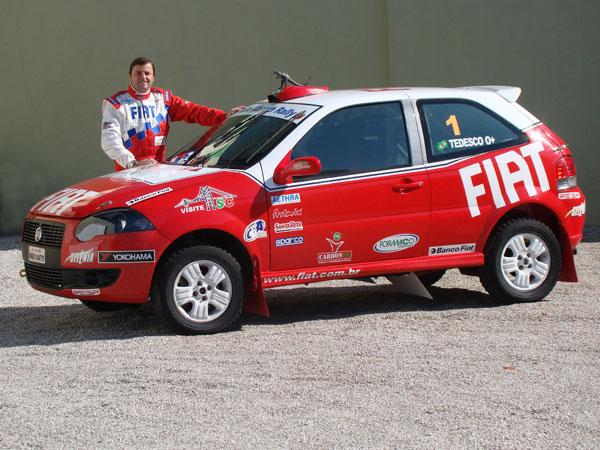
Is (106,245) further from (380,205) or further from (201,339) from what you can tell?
(380,205)

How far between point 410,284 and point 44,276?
9.07 ft

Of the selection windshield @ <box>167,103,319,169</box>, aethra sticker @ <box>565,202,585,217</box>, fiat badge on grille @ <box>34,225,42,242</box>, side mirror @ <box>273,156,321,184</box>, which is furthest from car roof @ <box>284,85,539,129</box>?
fiat badge on grille @ <box>34,225,42,242</box>

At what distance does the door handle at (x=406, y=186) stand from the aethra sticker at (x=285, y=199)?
718 millimetres

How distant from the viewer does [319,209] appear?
25.7 ft

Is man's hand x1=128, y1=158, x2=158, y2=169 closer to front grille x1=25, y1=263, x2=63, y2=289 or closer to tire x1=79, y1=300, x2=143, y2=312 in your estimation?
tire x1=79, y1=300, x2=143, y2=312

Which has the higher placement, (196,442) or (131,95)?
(131,95)

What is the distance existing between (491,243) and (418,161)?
84cm

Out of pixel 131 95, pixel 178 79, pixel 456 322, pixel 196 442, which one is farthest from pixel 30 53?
pixel 196 442

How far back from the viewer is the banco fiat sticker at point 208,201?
753 cm

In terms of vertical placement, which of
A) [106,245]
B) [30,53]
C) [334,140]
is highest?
[30,53]

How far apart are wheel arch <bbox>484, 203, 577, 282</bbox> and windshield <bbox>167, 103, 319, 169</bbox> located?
5.25ft

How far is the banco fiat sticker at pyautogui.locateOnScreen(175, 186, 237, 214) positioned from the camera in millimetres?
7531

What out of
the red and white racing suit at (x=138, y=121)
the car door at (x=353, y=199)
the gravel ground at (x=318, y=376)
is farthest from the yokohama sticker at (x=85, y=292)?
the red and white racing suit at (x=138, y=121)

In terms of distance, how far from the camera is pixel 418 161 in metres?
8.19
